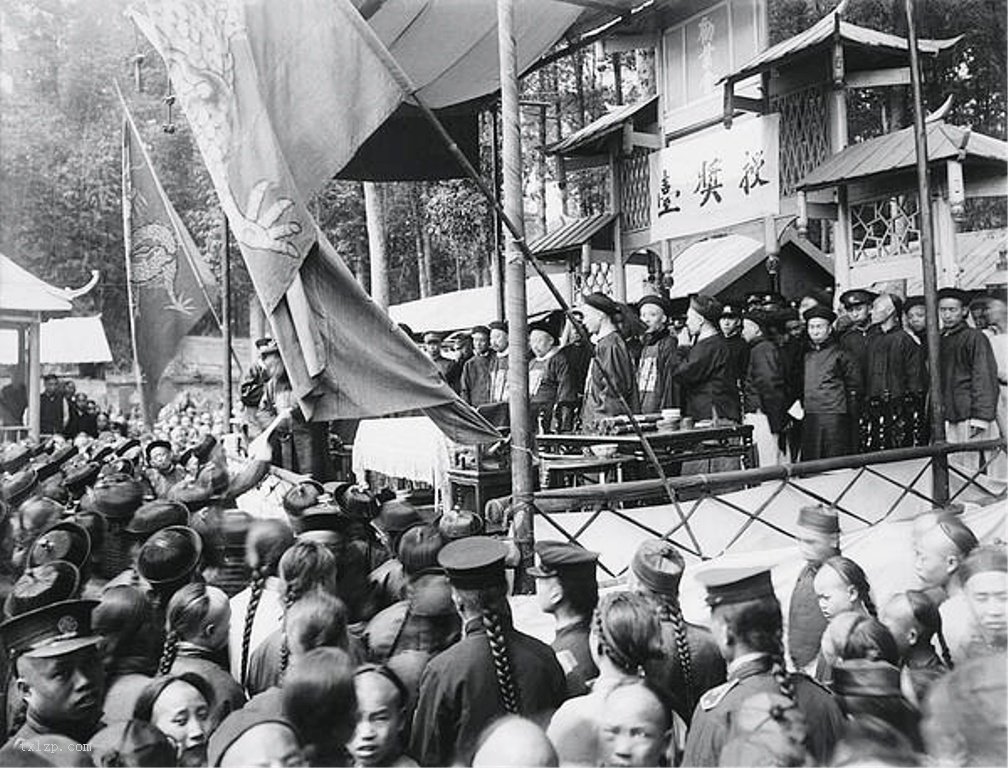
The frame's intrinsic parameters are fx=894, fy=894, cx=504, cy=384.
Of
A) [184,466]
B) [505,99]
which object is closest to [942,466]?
[505,99]

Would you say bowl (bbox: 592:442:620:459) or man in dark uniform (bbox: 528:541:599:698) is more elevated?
bowl (bbox: 592:442:620:459)

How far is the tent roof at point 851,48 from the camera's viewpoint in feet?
30.8

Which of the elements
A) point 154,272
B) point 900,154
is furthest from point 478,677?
point 900,154

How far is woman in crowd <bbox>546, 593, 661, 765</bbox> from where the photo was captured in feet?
7.61

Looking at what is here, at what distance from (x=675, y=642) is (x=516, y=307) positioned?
6.53 ft

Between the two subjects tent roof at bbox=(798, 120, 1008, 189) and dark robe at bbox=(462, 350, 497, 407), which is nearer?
tent roof at bbox=(798, 120, 1008, 189)

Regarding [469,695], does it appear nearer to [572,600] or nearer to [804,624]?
[572,600]

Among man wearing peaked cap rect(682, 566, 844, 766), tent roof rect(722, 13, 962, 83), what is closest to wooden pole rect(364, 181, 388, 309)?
tent roof rect(722, 13, 962, 83)

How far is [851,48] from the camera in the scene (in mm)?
9539

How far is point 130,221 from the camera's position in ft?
28.2

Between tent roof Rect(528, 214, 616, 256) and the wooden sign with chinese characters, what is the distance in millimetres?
1008

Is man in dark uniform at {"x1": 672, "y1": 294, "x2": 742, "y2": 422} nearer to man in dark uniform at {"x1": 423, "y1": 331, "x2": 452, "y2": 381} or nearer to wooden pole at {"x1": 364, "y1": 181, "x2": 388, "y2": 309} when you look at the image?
man in dark uniform at {"x1": 423, "y1": 331, "x2": 452, "y2": 381}

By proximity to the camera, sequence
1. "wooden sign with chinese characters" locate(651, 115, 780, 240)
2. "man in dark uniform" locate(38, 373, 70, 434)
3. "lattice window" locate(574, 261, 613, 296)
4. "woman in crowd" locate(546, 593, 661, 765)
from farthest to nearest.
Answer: "lattice window" locate(574, 261, 613, 296) → "man in dark uniform" locate(38, 373, 70, 434) → "wooden sign with chinese characters" locate(651, 115, 780, 240) → "woman in crowd" locate(546, 593, 661, 765)

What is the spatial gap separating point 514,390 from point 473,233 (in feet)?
54.7
